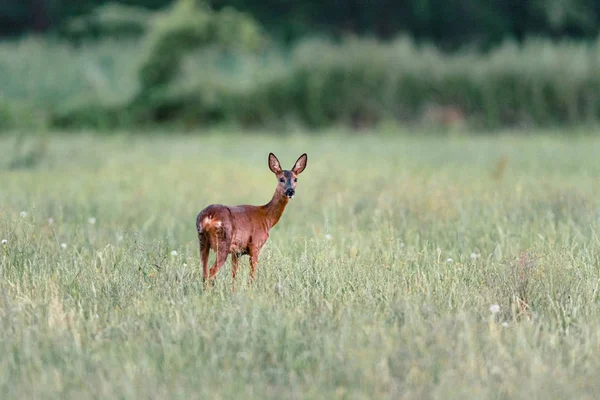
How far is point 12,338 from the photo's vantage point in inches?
175

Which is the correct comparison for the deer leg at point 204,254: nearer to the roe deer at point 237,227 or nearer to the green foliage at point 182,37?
the roe deer at point 237,227

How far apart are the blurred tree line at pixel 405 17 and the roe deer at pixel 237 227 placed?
25672mm

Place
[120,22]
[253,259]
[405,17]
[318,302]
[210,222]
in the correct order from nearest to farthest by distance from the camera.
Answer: [318,302] → [210,222] → [253,259] → [120,22] → [405,17]

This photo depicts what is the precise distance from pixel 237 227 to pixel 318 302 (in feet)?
2.16

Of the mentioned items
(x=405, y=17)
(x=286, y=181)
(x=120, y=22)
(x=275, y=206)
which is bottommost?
(x=275, y=206)

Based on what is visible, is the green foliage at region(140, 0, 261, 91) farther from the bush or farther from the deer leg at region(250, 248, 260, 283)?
the deer leg at region(250, 248, 260, 283)

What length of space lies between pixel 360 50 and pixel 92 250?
1496 cm

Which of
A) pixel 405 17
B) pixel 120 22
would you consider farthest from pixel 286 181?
pixel 405 17

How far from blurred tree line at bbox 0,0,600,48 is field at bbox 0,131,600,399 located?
22.9 m

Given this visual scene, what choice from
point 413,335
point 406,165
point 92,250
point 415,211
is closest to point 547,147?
point 406,165

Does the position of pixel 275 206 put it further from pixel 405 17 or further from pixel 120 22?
pixel 405 17

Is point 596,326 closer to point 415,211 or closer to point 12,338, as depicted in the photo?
point 12,338

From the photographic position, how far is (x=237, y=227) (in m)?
5.27

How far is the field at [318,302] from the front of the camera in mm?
3957
